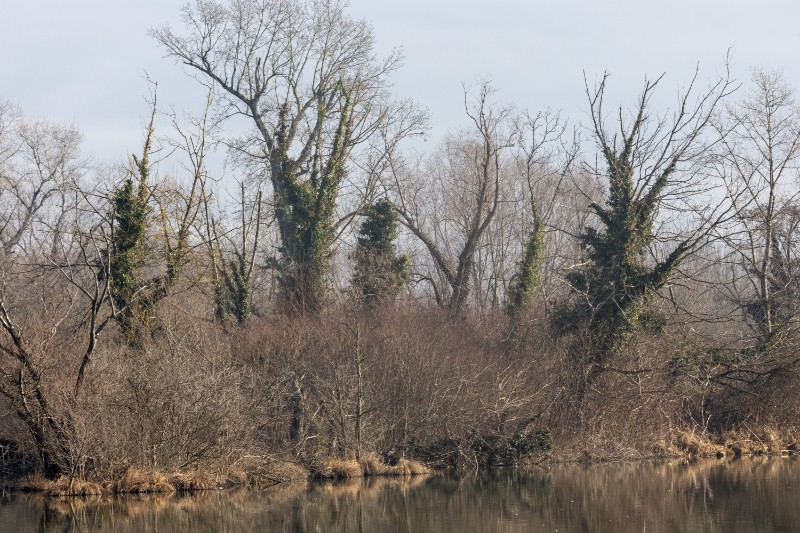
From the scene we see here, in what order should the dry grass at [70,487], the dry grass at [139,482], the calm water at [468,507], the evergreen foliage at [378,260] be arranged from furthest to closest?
the evergreen foliage at [378,260]
the dry grass at [139,482]
the dry grass at [70,487]
the calm water at [468,507]

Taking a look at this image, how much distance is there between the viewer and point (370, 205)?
40375 millimetres

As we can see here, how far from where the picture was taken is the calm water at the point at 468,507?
18.3 metres

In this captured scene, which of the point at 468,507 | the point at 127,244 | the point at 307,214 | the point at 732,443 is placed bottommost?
the point at 468,507

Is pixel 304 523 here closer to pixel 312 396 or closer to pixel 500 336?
pixel 312 396

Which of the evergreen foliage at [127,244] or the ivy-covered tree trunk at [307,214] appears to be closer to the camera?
the evergreen foliage at [127,244]

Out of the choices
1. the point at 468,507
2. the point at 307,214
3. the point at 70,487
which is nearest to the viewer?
the point at 468,507

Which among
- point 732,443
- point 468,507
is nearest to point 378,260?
point 732,443

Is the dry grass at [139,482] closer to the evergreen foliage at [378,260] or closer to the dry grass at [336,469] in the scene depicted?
the dry grass at [336,469]

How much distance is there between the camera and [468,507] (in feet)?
67.9

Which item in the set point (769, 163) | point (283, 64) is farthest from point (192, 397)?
point (769, 163)

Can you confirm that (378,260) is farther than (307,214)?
No

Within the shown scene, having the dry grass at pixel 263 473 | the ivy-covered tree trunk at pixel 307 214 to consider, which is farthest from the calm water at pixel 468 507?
the ivy-covered tree trunk at pixel 307 214

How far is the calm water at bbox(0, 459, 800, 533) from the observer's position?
18.3 m

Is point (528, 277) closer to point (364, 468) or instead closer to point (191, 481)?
point (364, 468)
